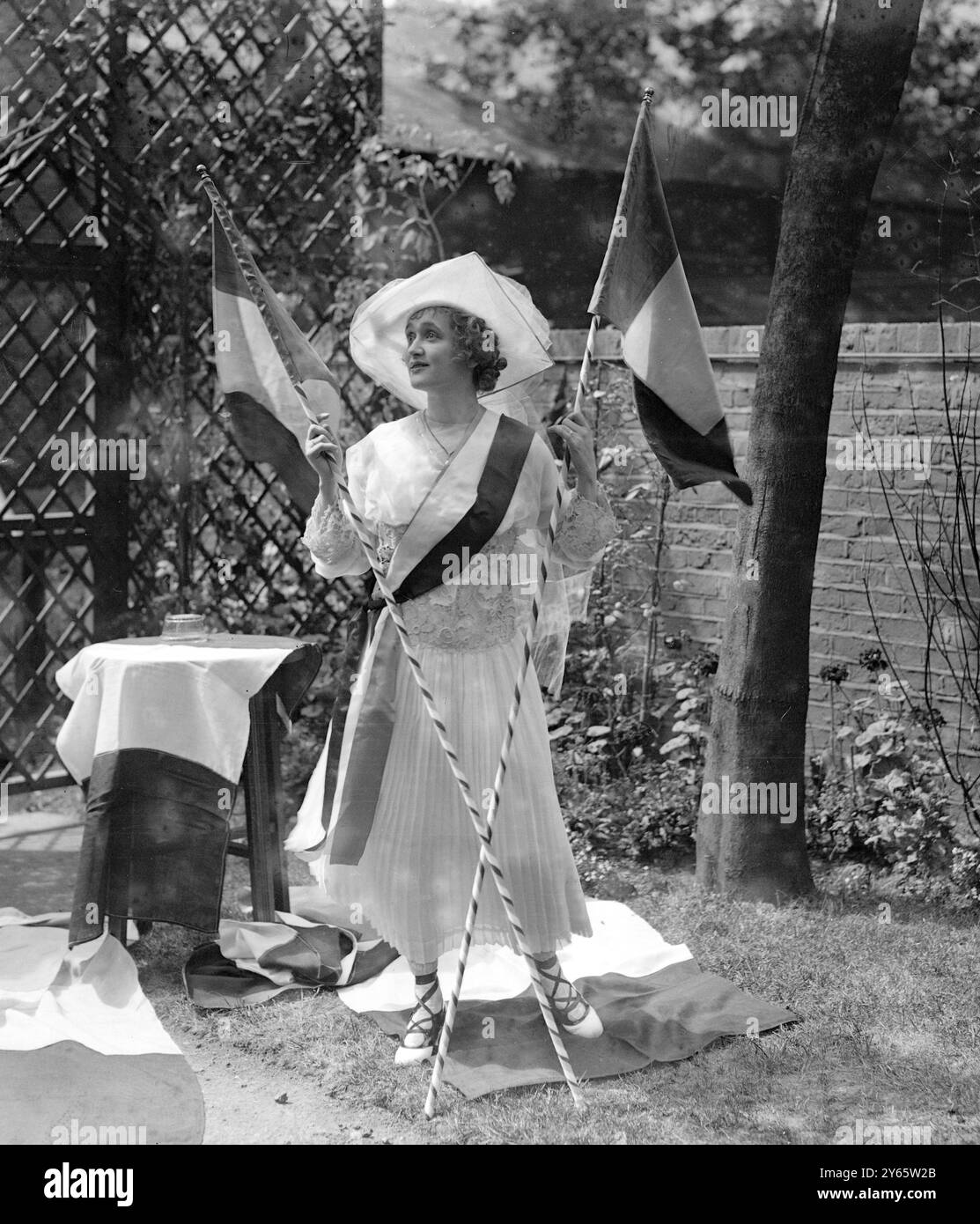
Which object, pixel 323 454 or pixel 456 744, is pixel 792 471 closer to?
pixel 456 744

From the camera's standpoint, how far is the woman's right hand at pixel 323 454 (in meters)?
3.27

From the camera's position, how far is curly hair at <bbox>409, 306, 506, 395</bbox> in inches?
130

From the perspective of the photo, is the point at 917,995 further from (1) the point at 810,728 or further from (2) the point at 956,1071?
(1) the point at 810,728

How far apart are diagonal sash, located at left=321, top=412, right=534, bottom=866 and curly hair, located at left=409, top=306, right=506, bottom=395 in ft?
0.36

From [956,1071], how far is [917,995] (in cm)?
46

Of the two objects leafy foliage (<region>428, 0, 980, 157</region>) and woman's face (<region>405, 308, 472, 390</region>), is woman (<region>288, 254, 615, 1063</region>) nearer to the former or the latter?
woman's face (<region>405, 308, 472, 390</region>)

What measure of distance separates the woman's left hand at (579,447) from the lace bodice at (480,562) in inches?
1.8

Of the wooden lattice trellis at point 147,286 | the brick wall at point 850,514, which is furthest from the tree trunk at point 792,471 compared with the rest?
the wooden lattice trellis at point 147,286

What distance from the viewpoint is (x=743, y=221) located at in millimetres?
5664

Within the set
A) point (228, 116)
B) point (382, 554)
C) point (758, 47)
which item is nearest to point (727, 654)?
point (382, 554)

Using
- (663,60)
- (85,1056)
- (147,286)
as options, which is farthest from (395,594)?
(663,60)

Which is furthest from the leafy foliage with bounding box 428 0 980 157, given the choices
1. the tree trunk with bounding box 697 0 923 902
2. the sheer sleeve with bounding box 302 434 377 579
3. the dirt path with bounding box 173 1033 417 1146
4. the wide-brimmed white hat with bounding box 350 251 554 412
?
the dirt path with bounding box 173 1033 417 1146

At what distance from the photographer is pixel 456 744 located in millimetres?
3404

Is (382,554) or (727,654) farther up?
(382,554)
